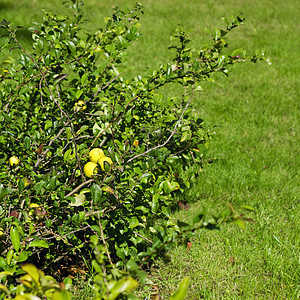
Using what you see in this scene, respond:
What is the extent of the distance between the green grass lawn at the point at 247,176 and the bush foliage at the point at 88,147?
0.30 metres

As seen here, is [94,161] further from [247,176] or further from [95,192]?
[247,176]

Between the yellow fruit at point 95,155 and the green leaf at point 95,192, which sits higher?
the green leaf at point 95,192

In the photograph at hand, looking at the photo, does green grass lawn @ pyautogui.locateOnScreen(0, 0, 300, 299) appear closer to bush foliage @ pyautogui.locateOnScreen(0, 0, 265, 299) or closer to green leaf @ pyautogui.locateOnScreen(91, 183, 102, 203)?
bush foliage @ pyautogui.locateOnScreen(0, 0, 265, 299)

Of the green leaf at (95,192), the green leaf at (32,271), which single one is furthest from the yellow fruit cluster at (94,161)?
the green leaf at (32,271)

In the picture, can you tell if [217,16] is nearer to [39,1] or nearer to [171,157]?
[39,1]

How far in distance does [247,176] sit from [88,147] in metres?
1.64

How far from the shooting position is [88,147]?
7.64 feet

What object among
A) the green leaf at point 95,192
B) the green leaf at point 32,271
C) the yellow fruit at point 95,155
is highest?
the green leaf at point 32,271

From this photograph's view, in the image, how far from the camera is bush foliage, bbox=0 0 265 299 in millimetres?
1774

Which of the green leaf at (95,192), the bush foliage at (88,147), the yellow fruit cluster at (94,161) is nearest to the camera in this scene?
the green leaf at (95,192)

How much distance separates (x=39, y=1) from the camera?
26.6 feet

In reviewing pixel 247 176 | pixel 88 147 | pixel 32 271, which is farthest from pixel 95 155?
pixel 247 176

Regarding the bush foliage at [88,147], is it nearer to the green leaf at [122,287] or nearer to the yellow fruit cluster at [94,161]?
the yellow fruit cluster at [94,161]

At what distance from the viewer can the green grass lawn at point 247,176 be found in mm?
2229
